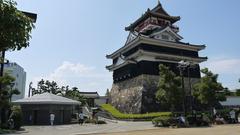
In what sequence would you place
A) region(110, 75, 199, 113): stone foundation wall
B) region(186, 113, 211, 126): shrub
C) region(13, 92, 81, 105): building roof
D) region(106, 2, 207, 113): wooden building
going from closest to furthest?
region(186, 113, 211, 126): shrub → region(13, 92, 81, 105): building roof → region(110, 75, 199, 113): stone foundation wall → region(106, 2, 207, 113): wooden building

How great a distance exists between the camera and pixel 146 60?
1770 inches

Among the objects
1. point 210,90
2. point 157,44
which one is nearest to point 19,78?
point 157,44

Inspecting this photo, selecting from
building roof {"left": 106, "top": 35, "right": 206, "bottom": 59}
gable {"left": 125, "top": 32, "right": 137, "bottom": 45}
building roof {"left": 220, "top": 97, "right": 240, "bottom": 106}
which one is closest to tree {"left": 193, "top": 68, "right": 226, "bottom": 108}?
building roof {"left": 106, "top": 35, "right": 206, "bottom": 59}

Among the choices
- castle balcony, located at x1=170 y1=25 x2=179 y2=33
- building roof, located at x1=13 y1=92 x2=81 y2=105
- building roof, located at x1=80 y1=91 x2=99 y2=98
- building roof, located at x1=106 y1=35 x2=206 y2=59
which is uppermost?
castle balcony, located at x1=170 y1=25 x2=179 y2=33

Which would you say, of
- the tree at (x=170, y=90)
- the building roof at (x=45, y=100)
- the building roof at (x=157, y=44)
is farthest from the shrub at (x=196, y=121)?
the building roof at (x=157, y=44)

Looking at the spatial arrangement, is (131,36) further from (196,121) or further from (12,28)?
(12,28)

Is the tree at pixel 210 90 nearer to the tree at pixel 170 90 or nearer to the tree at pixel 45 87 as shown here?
the tree at pixel 170 90

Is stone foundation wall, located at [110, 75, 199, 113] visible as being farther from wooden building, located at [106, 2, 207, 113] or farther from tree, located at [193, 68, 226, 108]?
tree, located at [193, 68, 226, 108]

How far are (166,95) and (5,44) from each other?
2859cm

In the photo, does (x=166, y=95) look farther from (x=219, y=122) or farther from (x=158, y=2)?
(x=158, y=2)

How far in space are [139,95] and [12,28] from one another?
3884 centimetres

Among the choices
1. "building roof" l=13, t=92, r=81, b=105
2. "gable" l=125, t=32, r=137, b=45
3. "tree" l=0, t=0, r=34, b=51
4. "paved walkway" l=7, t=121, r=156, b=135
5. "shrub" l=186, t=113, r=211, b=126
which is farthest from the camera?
"gable" l=125, t=32, r=137, b=45

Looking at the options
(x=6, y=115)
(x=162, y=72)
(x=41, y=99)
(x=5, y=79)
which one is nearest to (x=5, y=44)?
(x=5, y=79)

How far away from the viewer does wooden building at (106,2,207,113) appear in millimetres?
44000
